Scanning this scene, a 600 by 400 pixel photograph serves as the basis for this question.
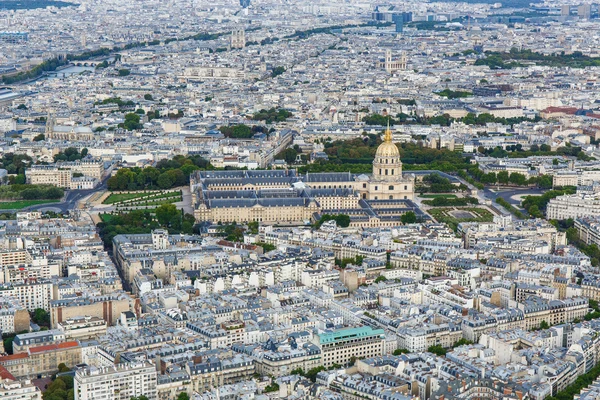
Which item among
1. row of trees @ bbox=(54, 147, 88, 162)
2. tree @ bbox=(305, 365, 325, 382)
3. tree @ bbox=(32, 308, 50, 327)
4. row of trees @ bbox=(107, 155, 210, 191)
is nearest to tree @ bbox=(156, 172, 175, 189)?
row of trees @ bbox=(107, 155, 210, 191)

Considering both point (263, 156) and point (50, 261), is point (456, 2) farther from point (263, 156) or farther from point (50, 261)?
point (50, 261)

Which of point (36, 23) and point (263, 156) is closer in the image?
point (263, 156)

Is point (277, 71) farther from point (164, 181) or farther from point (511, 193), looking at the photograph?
point (511, 193)

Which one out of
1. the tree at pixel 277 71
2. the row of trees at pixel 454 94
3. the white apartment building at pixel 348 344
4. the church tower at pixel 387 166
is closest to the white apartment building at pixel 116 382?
the white apartment building at pixel 348 344

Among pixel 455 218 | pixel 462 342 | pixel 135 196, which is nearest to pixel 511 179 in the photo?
pixel 455 218

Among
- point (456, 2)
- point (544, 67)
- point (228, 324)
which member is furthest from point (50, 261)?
point (456, 2)

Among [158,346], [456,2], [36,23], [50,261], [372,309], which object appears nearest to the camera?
[158,346]

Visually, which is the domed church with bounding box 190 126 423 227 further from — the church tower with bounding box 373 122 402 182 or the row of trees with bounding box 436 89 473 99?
the row of trees with bounding box 436 89 473 99
